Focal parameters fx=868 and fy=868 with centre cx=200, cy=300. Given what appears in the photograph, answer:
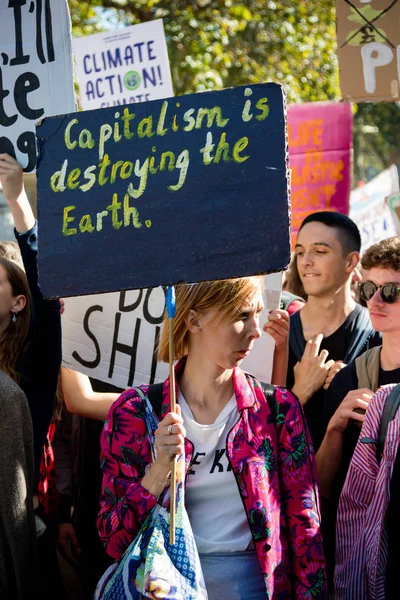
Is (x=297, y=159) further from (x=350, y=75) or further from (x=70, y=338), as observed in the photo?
(x=70, y=338)

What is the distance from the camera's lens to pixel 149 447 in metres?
2.44

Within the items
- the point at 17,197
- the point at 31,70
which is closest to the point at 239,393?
the point at 17,197

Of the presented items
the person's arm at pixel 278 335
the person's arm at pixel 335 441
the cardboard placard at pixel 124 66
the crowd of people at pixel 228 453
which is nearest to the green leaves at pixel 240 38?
the cardboard placard at pixel 124 66

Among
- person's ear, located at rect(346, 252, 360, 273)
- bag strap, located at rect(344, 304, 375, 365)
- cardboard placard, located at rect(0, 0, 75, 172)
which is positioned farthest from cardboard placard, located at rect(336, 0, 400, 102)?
cardboard placard, located at rect(0, 0, 75, 172)

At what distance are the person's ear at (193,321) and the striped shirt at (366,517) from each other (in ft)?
1.92

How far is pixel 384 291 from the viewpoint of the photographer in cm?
313

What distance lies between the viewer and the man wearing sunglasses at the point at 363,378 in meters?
2.86

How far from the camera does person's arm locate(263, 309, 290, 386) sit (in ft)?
10.8

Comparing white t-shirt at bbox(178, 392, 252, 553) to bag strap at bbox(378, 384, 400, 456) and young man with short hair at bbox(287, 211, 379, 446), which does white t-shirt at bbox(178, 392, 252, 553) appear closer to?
bag strap at bbox(378, 384, 400, 456)

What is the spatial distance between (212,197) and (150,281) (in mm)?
285

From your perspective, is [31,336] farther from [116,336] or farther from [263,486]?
[263,486]

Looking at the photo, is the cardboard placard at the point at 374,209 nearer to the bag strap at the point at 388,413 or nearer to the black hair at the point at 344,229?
the black hair at the point at 344,229

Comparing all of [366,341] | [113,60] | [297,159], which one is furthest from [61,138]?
[113,60]

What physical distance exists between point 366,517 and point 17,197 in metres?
1.55
